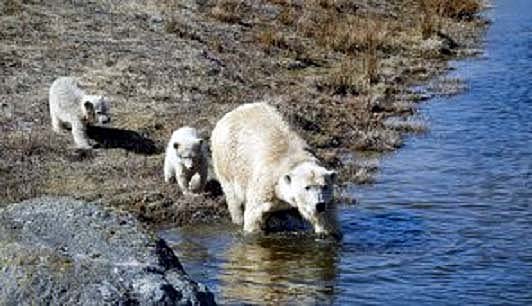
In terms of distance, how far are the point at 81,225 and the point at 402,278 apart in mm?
4297

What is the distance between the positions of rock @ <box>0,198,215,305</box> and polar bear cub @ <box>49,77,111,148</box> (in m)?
7.92

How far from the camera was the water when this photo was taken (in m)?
11.6

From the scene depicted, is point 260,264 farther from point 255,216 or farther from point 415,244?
point 415,244

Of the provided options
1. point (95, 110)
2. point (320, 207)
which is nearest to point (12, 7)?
point (95, 110)

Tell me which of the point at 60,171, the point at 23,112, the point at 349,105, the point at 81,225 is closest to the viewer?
the point at 81,225

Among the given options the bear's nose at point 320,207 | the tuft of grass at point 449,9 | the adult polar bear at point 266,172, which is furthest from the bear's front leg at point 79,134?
→ the tuft of grass at point 449,9

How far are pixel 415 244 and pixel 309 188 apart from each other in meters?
1.77

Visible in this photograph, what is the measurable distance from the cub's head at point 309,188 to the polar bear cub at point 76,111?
5.32 m

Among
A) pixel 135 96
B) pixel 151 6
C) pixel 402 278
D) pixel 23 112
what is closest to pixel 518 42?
pixel 151 6

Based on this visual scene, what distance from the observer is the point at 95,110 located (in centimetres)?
1747

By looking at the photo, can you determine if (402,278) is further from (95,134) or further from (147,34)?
(147,34)

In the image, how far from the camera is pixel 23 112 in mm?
18906

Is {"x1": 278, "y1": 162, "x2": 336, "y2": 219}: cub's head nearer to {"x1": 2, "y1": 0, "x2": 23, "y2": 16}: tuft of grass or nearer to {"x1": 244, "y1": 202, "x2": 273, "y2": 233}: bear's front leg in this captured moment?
{"x1": 244, "y1": 202, "x2": 273, "y2": 233}: bear's front leg

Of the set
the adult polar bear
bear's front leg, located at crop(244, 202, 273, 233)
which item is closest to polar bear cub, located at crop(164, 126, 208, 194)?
the adult polar bear
